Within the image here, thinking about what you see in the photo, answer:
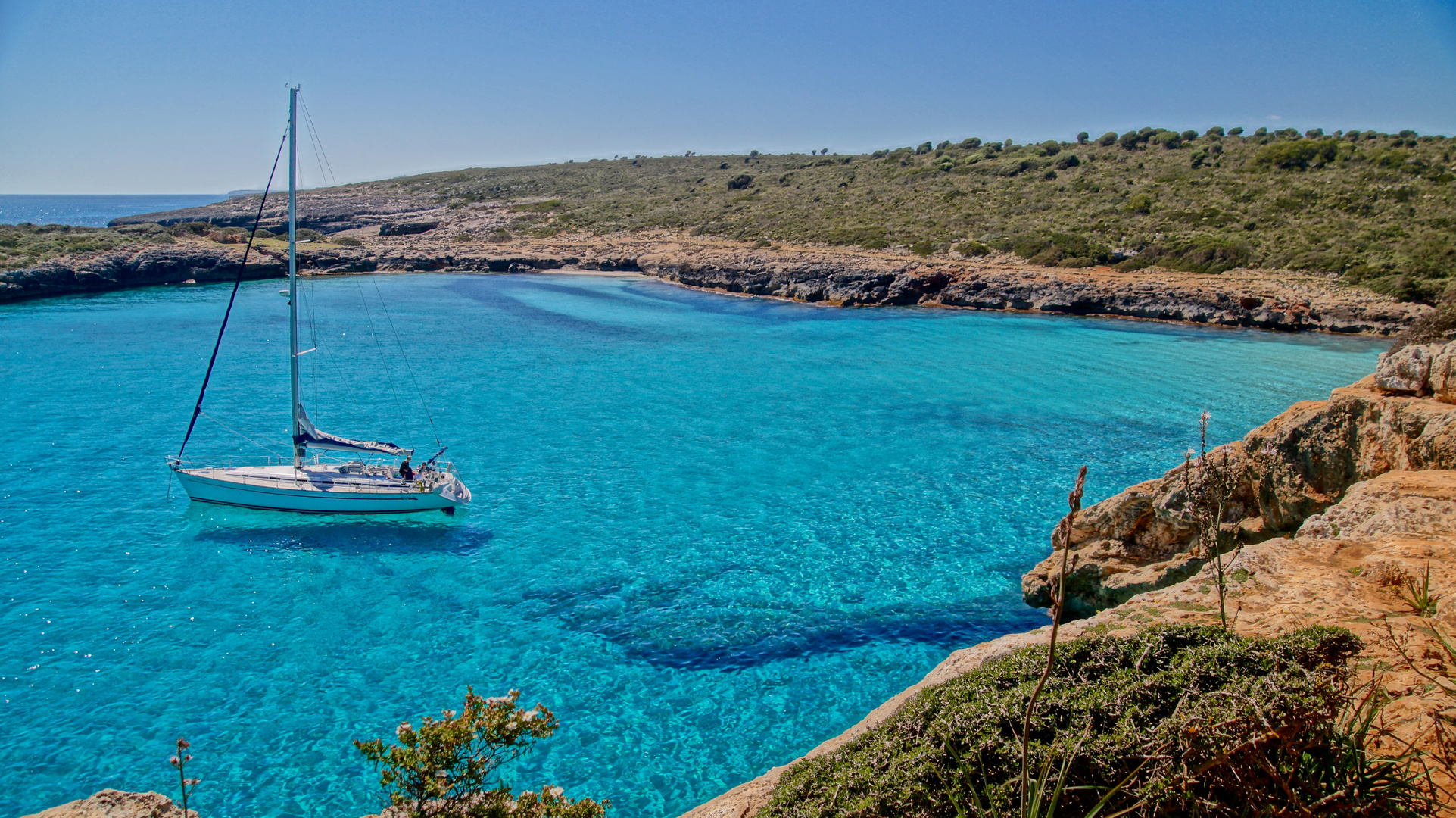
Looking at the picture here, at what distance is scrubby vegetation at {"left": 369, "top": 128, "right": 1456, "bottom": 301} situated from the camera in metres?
44.2

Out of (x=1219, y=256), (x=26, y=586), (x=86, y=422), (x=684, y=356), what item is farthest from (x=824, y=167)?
(x=26, y=586)

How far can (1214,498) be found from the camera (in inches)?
487

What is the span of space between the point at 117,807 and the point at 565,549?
1055 centimetres

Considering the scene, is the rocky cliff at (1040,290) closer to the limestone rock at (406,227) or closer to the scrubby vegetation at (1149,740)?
the limestone rock at (406,227)

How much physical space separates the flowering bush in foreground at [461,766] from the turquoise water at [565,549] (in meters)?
4.40

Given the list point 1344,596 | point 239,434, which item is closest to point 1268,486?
point 1344,596

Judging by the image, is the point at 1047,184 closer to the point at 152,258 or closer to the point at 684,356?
the point at 684,356

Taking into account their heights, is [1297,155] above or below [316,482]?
above

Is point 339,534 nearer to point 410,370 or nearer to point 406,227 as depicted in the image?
point 410,370

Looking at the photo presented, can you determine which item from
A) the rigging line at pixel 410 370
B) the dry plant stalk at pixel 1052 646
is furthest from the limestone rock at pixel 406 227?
the dry plant stalk at pixel 1052 646

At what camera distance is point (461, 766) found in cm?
590

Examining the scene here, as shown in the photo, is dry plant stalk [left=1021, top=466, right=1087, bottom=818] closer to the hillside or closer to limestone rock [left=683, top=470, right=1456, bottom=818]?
limestone rock [left=683, top=470, right=1456, bottom=818]

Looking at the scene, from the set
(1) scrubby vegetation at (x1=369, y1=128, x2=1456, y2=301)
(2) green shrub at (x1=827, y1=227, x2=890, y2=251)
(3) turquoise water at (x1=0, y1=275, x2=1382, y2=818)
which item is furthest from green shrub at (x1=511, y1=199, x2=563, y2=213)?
(3) turquoise water at (x1=0, y1=275, x2=1382, y2=818)

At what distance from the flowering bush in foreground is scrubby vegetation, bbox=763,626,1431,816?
206 centimetres
